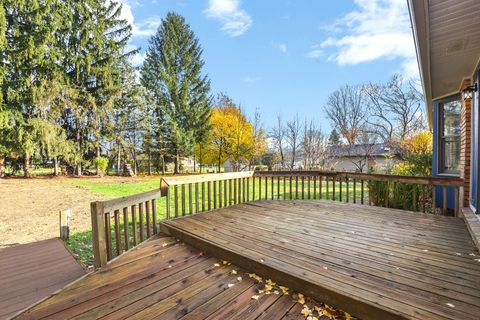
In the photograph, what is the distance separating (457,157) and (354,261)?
14.7 feet

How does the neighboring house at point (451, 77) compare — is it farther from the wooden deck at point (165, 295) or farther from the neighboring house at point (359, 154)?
the neighboring house at point (359, 154)

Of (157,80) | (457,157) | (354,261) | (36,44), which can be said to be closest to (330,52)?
(157,80)

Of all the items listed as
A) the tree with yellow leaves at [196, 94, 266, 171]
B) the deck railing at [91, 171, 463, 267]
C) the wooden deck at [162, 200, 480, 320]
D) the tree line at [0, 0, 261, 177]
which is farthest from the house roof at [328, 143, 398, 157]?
the wooden deck at [162, 200, 480, 320]

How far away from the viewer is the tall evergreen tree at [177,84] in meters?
17.8

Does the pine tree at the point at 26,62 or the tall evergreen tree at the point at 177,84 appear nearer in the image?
the pine tree at the point at 26,62

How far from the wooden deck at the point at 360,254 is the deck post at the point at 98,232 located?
962mm

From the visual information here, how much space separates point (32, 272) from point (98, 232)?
4.77 feet

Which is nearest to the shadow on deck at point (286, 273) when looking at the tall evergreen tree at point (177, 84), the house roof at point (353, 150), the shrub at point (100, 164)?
the shrub at point (100, 164)

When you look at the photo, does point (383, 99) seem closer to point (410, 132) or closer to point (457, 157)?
point (410, 132)

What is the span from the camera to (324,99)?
948 inches

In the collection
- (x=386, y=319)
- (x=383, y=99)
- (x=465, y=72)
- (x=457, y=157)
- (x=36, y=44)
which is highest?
(x=36, y=44)

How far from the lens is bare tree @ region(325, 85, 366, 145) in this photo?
21938 mm

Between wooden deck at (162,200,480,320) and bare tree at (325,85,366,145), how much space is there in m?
19.3

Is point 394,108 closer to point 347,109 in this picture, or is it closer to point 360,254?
point 347,109
